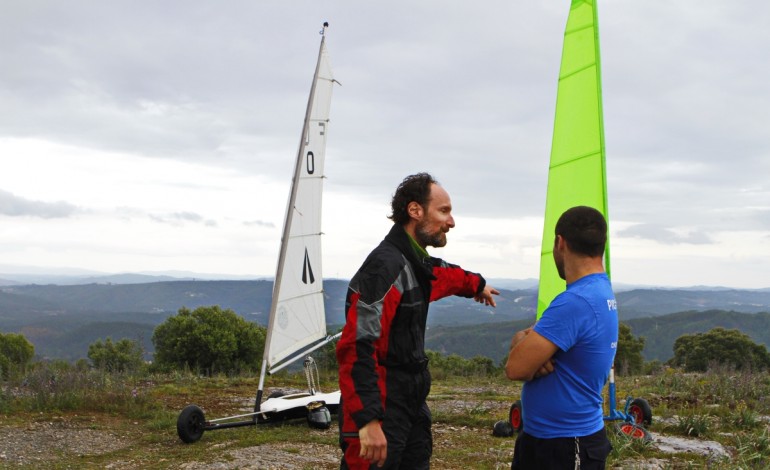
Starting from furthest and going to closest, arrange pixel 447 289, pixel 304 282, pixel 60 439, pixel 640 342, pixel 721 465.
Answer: pixel 640 342 < pixel 304 282 < pixel 60 439 < pixel 721 465 < pixel 447 289

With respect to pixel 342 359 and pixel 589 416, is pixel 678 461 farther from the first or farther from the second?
pixel 342 359

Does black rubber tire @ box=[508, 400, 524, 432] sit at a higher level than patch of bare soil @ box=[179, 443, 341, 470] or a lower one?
higher

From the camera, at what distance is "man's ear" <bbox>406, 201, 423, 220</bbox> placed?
142 inches

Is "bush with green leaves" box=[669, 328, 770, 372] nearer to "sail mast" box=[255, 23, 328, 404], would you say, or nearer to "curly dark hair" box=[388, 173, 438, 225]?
"sail mast" box=[255, 23, 328, 404]

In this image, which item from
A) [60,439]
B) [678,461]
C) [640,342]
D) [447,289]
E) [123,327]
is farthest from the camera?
[123,327]

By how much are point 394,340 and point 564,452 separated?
104 cm

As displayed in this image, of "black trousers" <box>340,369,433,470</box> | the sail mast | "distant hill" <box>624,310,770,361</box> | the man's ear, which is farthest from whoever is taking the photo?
"distant hill" <box>624,310,770,361</box>

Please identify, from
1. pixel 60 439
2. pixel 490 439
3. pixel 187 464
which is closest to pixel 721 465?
pixel 490 439

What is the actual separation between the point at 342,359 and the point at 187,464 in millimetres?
4793

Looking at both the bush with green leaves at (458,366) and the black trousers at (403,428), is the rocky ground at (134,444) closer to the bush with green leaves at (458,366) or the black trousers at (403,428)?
the black trousers at (403,428)

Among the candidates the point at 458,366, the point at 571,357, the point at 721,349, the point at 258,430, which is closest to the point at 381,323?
the point at 571,357

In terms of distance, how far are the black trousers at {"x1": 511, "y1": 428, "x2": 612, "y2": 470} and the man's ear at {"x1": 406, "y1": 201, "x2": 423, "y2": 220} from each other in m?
1.37

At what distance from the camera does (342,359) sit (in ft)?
10.4

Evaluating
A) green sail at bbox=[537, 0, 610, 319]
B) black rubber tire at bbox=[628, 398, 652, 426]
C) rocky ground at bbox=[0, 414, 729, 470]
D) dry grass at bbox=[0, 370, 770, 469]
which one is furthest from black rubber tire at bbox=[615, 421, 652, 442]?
green sail at bbox=[537, 0, 610, 319]
